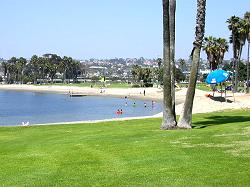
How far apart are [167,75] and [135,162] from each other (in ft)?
33.2

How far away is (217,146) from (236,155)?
68.4 inches

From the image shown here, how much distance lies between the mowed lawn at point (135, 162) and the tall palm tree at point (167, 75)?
160 inches

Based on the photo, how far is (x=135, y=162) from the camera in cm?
1274

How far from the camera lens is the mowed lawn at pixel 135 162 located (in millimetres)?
10695

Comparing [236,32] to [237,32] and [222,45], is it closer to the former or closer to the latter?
[237,32]

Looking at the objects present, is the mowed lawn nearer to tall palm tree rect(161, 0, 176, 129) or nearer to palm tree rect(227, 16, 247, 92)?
tall palm tree rect(161, 0, 176, 129)

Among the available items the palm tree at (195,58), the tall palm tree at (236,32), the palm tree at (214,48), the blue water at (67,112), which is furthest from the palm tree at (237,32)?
the palm tree at (195,58)

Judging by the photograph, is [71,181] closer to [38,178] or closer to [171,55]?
[38,178]

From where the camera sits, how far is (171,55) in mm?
23781

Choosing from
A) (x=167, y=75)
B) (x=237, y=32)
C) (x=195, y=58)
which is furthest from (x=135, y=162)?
(x=237, y=32)

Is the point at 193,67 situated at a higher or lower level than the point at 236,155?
higher

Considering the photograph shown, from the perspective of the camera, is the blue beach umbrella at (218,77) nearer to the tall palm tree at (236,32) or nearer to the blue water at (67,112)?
the blue water at (67,112)

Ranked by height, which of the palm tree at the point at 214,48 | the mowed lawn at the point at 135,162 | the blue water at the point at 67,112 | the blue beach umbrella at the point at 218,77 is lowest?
the blue water at the point at 67,112

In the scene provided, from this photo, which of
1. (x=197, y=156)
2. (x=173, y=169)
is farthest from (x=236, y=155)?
(x=173, y=169)
